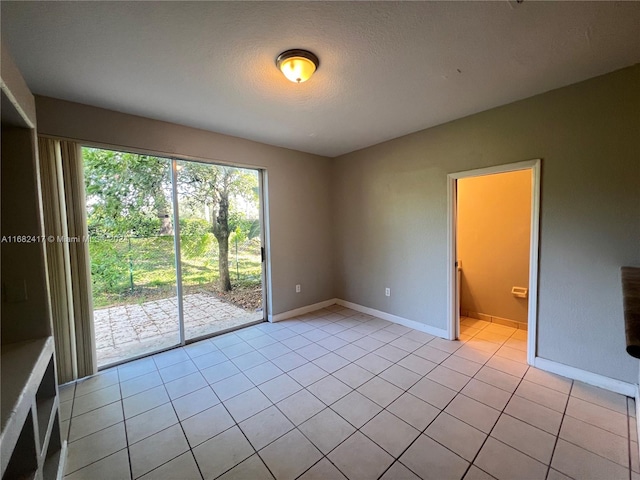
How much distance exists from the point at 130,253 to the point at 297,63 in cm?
248

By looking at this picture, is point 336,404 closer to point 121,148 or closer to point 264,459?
point 264,459

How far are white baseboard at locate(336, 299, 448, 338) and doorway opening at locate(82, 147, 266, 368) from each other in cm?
163

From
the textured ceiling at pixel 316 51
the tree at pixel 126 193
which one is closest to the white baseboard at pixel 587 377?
the textured ceiling at pixel 316 51

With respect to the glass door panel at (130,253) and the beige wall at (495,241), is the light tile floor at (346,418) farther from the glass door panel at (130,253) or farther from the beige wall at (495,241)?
the beige wall at (495,241)

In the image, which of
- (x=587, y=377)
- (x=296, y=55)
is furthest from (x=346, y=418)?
(x=296, y=55)

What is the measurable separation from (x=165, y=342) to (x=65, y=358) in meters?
0.87

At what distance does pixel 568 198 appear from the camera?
2221 millimetres

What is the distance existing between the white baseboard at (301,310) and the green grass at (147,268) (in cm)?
89

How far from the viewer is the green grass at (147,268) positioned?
101 inches

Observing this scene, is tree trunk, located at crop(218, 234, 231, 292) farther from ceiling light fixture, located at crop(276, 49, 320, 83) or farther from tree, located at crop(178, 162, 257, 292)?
ceiling light fixture, located at crop(276, 49, 320, 83)

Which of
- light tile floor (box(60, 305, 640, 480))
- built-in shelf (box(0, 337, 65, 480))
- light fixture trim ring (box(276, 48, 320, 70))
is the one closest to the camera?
built-in shelf (box(0, 337, 65, 480))

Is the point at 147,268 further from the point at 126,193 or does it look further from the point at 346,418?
the point at 346,418

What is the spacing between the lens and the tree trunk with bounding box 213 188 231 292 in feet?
10.9

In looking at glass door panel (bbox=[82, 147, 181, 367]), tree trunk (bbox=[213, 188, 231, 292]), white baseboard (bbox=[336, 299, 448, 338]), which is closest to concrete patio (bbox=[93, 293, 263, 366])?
glass door panel (bbox=[82, 147, 181, 367])
